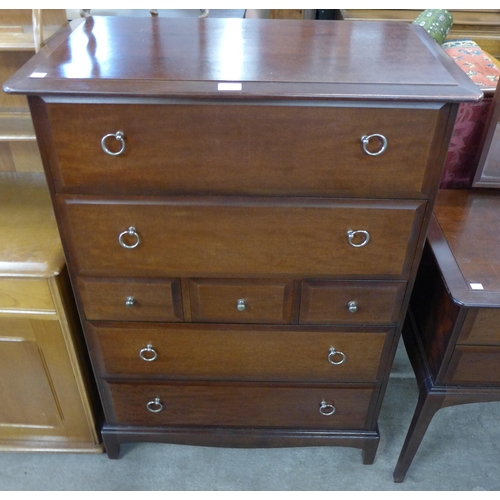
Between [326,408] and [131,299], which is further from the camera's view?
[326,408]

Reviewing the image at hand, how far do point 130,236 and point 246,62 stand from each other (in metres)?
0.40

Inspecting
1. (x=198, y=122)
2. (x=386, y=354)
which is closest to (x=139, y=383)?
(x=386, y=354)

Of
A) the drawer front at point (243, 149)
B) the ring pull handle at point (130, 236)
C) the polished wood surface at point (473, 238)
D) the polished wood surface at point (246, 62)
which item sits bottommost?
the polished wood surface at point (473, 238)

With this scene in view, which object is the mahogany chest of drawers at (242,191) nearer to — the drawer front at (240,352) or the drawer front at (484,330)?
the drawer front at (240,352)

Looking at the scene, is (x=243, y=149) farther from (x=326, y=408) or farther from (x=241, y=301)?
(x=326, y=408)

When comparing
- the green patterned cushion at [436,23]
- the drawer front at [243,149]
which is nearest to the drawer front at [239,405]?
the drawer front at [243,149]

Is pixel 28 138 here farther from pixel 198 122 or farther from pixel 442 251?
pixel 442 251

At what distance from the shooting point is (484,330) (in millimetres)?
1084

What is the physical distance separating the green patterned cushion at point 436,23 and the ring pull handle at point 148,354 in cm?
108

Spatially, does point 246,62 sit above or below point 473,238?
above

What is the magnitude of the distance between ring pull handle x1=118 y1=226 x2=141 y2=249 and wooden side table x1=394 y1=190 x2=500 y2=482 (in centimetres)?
66

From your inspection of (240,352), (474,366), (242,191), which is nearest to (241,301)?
(240,352)

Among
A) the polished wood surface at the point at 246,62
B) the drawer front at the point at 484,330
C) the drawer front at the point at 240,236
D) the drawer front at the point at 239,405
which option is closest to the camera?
the polished wood surface at the point at 246,62

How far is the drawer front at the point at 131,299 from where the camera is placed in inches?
42.4
